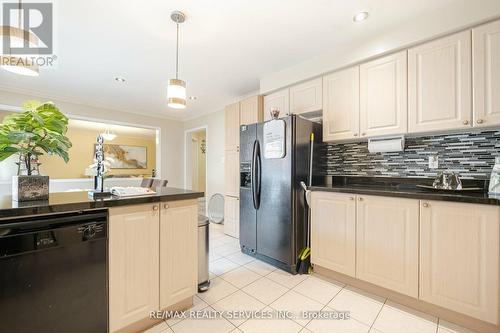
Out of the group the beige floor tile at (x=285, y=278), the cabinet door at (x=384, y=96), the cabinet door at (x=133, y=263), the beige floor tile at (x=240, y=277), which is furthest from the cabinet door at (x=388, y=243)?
the cabinet door at (x=133, y=263)

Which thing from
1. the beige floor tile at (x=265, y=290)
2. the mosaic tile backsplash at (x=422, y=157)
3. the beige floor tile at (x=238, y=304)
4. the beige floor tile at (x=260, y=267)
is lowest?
the beige floor tile at (x=260, y=267)

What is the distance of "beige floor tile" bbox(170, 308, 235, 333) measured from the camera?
4.76 feet

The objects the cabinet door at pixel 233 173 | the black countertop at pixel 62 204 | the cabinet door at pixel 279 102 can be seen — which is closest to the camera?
the black countertop at pixel 62 204

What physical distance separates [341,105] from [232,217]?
91.7 inches

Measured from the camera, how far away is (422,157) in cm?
204

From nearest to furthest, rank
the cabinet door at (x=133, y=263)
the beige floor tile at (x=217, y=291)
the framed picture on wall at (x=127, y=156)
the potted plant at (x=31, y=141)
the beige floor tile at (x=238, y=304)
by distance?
the potted plant at (x=31, y=141), the cabinet door at (x=133, y=263), the beige floor tile at (x=238, y=304), the beige floor tile at (x=217, y=291), the framed picture on wall at (x=127, y=156)

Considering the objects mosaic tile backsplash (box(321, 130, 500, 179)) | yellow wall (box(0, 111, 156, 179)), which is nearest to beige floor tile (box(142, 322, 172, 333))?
mosaic tile backsplash (box(321, 130, 500, 179))

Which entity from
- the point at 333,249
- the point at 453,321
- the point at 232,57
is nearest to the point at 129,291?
the point at 333,249

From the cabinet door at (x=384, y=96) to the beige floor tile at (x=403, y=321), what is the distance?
1.50m

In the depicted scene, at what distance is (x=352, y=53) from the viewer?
7.11 feet

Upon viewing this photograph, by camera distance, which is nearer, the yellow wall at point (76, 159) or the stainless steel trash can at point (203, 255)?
the stainless steel trash can at point (203, 255)

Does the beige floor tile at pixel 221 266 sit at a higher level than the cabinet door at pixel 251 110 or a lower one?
lower

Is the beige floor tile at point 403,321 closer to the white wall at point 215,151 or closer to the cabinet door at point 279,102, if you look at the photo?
the cabinet door at point 279,102

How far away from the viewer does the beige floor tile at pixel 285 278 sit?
206 centimetres
